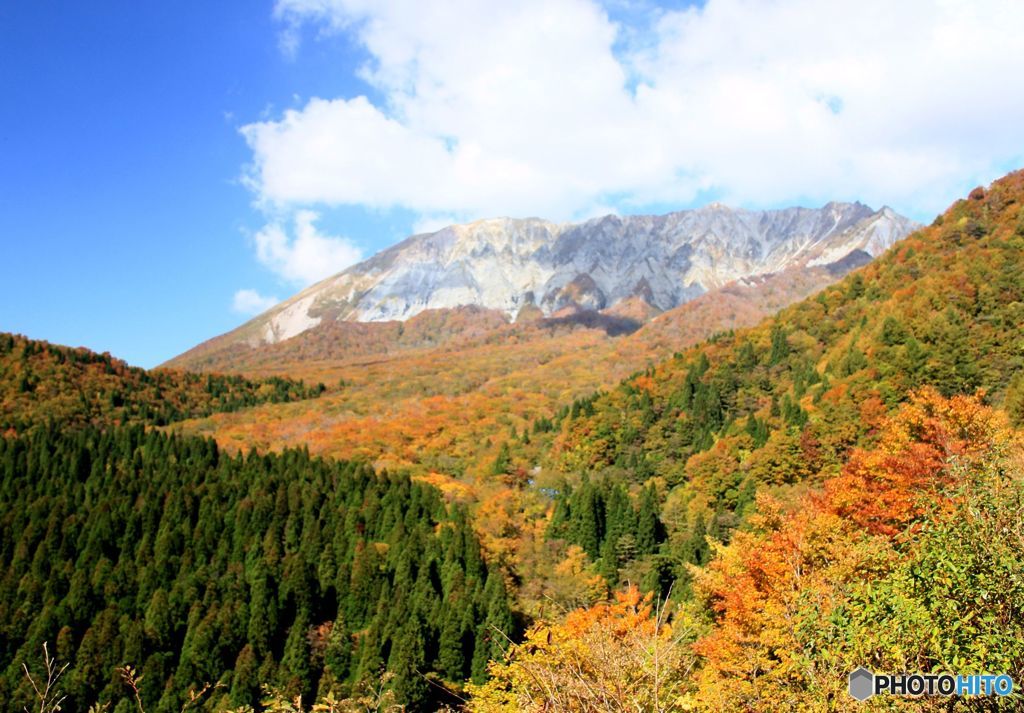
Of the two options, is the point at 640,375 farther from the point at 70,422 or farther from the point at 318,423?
the point at 70,422

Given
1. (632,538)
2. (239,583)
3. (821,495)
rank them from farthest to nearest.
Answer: (632,538) < (239,583) < (821,495)

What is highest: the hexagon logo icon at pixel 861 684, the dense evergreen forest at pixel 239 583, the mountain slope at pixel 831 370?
the mountain slope at pixel 831 370

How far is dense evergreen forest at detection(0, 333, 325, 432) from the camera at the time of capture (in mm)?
122000

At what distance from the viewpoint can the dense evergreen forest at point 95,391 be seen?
122 metres

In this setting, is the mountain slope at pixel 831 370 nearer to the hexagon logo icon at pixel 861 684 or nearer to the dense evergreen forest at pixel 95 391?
the hexagon logo icon at pixel 861 684

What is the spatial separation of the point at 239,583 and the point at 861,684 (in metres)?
50.9

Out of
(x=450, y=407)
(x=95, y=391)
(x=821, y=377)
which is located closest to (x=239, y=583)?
(x=821, y=377)

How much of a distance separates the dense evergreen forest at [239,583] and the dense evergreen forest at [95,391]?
5148cm

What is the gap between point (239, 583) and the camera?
51406 millimetres

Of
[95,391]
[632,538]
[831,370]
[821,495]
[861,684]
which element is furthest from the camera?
[95,391]

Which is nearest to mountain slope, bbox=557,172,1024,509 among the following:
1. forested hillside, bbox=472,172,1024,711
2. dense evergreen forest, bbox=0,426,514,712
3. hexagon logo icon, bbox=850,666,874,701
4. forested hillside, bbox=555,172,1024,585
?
forested hillside, bbox=555,172,1024,585

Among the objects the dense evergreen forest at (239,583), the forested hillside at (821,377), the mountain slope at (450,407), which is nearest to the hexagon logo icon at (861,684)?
the dense evergreen forest at (239,583)

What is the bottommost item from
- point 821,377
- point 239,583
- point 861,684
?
point 239,583

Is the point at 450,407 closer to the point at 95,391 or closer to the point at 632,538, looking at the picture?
the point at 95,391
